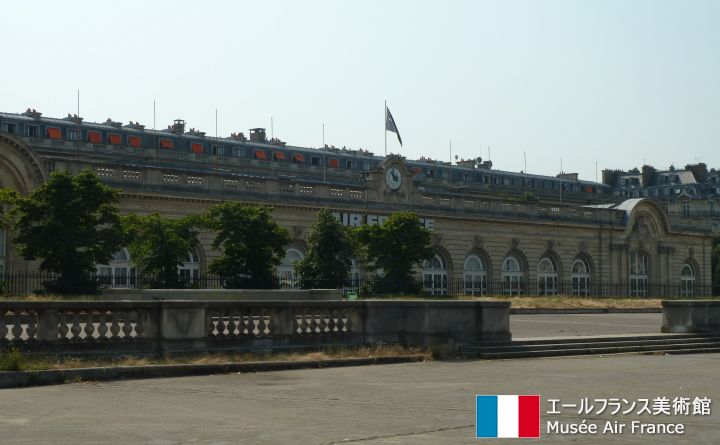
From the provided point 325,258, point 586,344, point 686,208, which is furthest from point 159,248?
point 686,208

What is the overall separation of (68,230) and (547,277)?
4354 centimetres

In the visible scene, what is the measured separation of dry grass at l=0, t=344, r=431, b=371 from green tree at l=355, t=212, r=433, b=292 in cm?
3111

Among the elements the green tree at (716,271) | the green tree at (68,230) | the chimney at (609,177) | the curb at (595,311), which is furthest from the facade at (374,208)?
the chimney at (609,177)

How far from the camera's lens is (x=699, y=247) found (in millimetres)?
89812

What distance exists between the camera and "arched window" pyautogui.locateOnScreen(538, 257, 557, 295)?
251 ft

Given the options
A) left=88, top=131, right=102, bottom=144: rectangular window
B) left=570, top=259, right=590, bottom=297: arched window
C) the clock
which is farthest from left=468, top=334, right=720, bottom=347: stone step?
left=88, top=131, right=102, bottom=144: rectangular window

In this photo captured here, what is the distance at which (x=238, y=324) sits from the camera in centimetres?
2252

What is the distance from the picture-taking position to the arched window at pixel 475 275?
236 feet

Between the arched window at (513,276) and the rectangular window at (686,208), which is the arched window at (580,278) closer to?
the arched window at (513,276)

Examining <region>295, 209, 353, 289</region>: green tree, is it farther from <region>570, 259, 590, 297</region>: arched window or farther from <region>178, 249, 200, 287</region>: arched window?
<region>570, 259, 590, 297</region>: arched window

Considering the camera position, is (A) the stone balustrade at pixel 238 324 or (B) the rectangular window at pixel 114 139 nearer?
(A) the stone balustrade at pixel 238 324

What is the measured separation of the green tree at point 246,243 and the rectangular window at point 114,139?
1361 inches

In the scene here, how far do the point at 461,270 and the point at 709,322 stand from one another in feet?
131

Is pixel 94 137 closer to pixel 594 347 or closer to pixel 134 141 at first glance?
pixel 134 141
